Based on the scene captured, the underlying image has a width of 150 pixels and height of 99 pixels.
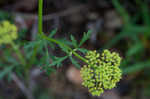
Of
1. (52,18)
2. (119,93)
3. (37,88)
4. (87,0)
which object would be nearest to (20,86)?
(37,88)

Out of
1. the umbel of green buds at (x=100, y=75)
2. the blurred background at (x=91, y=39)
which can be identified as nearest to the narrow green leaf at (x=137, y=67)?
the blurred background at (x=91, y=39)

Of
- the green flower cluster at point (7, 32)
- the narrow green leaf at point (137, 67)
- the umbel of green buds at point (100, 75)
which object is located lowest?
the narrow green leaf at point (137, 67)

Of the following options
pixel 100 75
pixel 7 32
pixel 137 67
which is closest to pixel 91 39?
pixel 137 67

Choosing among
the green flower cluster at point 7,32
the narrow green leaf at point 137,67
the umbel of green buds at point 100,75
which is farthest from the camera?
the narrow green leaf at point 137,67

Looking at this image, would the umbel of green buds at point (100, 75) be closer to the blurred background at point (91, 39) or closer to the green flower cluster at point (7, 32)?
the green flower cluster at point (7, 32)

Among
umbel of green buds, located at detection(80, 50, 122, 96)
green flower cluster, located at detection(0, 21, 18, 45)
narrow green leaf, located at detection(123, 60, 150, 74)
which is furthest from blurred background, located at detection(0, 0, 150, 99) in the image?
umbel of green buds, located at detection(80, 50, 122, 96)

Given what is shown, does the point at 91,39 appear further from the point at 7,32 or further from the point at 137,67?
the point at 7,32

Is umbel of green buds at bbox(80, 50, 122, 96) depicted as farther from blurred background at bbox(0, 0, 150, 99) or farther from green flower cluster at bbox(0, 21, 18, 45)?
blurred background at bbox(0, 0, 150, 99)
